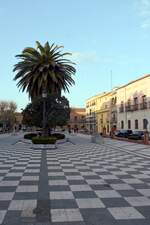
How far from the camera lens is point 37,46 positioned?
34.5 metres

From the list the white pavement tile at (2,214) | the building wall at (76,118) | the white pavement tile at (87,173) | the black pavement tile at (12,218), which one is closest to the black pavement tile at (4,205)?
the white pavement tile at (2,214)

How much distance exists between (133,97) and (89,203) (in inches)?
1730

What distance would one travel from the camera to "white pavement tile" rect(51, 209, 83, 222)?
550cm

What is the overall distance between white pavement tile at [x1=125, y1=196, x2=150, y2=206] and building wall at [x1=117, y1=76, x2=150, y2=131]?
36.8 metres

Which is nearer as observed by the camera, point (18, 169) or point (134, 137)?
point (18, 169)

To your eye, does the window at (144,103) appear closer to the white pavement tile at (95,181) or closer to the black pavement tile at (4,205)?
the white pavement tile at (95,181)

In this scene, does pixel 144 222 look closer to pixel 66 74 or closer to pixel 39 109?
pixel 39 109

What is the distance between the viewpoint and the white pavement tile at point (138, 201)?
6.62 metres

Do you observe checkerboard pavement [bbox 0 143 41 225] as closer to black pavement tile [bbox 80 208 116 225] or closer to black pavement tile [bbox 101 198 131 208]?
black pavement tile [bbox 80 208 116 225]

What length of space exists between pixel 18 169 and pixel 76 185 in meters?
3.90

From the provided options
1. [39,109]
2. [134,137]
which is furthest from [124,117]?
[39,109]

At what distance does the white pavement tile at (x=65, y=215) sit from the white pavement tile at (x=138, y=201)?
1.40 m

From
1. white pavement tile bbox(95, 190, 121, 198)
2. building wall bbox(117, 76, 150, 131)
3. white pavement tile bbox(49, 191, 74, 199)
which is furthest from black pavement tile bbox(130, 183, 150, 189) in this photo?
building wall bbox(117, 76, 150, 131)

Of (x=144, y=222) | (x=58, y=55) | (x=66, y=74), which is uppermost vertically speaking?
(x=58, y=55)
